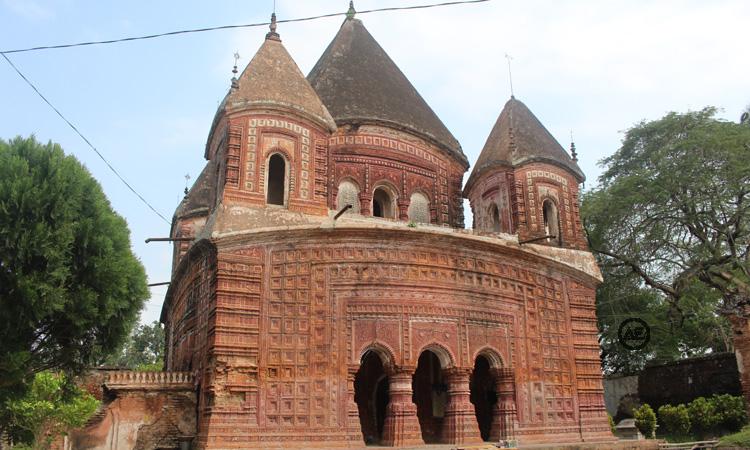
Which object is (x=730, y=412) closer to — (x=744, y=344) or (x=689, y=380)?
(x=744, y=344)

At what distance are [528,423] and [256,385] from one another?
5.66 metres

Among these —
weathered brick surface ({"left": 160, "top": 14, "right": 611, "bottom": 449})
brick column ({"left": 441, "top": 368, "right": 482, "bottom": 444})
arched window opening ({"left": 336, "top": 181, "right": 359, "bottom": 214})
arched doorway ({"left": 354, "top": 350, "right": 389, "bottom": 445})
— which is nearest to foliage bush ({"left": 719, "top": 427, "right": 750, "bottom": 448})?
weathered brick surface ({"left": 160, "top": 14, "right": 611, "bottom": 449})

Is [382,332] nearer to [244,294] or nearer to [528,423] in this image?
[244,294]

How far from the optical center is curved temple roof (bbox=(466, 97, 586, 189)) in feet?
51.5

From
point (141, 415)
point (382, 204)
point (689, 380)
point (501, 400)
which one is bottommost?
point (141, 415)

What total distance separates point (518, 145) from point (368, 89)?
4056 mm

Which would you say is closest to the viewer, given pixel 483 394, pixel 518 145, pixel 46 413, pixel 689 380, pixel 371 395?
pixel 46 413

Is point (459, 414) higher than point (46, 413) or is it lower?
lower

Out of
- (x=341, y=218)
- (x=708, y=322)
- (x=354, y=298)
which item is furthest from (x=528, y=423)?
(x=708, y=322)

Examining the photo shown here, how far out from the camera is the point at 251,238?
11398mm

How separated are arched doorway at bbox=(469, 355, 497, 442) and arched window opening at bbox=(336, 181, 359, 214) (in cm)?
456

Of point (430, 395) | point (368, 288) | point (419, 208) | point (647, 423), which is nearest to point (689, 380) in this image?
point (647, 423)

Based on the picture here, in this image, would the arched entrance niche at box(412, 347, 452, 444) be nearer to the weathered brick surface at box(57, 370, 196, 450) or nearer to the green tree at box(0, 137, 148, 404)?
the weathered brick surface at box(57, 370, 196, 450)

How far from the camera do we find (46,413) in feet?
42.4
